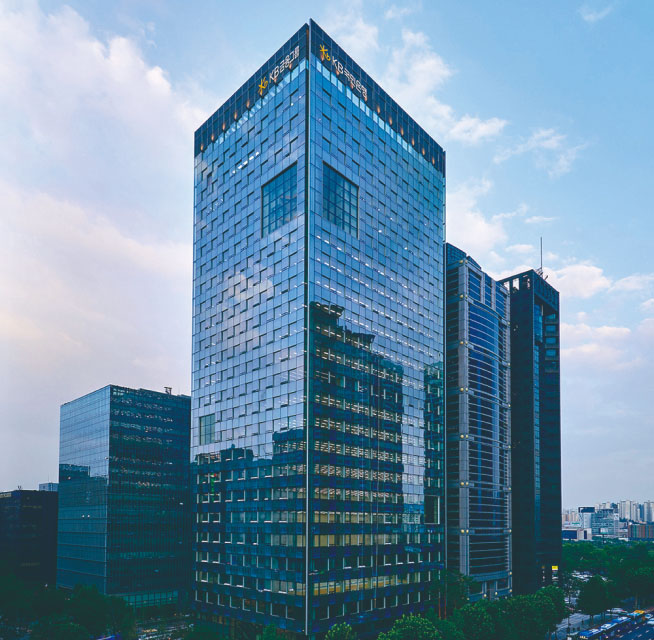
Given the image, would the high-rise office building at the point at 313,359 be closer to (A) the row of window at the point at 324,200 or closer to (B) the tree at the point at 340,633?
(A) the row of window at the point at 324,200

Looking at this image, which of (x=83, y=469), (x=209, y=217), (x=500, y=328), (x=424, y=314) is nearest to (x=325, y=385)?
(x=424, y=314)

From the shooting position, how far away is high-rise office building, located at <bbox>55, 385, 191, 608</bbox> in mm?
170500

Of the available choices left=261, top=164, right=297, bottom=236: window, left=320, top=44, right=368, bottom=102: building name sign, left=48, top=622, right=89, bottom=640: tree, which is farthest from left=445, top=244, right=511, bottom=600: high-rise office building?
left=48, top=622, right=89, bottom=640: tree

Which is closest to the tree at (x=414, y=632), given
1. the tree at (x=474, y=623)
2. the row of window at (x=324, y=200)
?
the tree at (x=474, y=623)

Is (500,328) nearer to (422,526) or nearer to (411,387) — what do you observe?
(411,387)

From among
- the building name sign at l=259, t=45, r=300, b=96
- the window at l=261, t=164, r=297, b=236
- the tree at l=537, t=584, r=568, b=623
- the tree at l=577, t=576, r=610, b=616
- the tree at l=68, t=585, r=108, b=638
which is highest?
the building name sign at l=259, t=45, r=300, b=96

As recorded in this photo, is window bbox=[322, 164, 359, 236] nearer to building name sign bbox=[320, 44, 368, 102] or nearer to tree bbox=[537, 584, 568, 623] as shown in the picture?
building name sign bbox=[320, 44, 368, 102]

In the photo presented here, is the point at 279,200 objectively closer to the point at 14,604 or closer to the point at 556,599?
the point at 14,604

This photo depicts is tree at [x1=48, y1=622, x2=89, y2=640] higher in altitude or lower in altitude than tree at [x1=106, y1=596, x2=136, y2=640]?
higher

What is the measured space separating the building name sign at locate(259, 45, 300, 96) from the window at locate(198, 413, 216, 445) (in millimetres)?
72990

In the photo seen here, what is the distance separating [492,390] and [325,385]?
77029 mm

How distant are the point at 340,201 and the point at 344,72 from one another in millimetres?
29047

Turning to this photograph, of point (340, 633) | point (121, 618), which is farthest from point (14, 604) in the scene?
point (340, 633)

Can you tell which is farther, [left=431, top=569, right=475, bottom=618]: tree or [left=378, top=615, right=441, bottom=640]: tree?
[left=431, top=569, right=475, bottom=618]: tree
